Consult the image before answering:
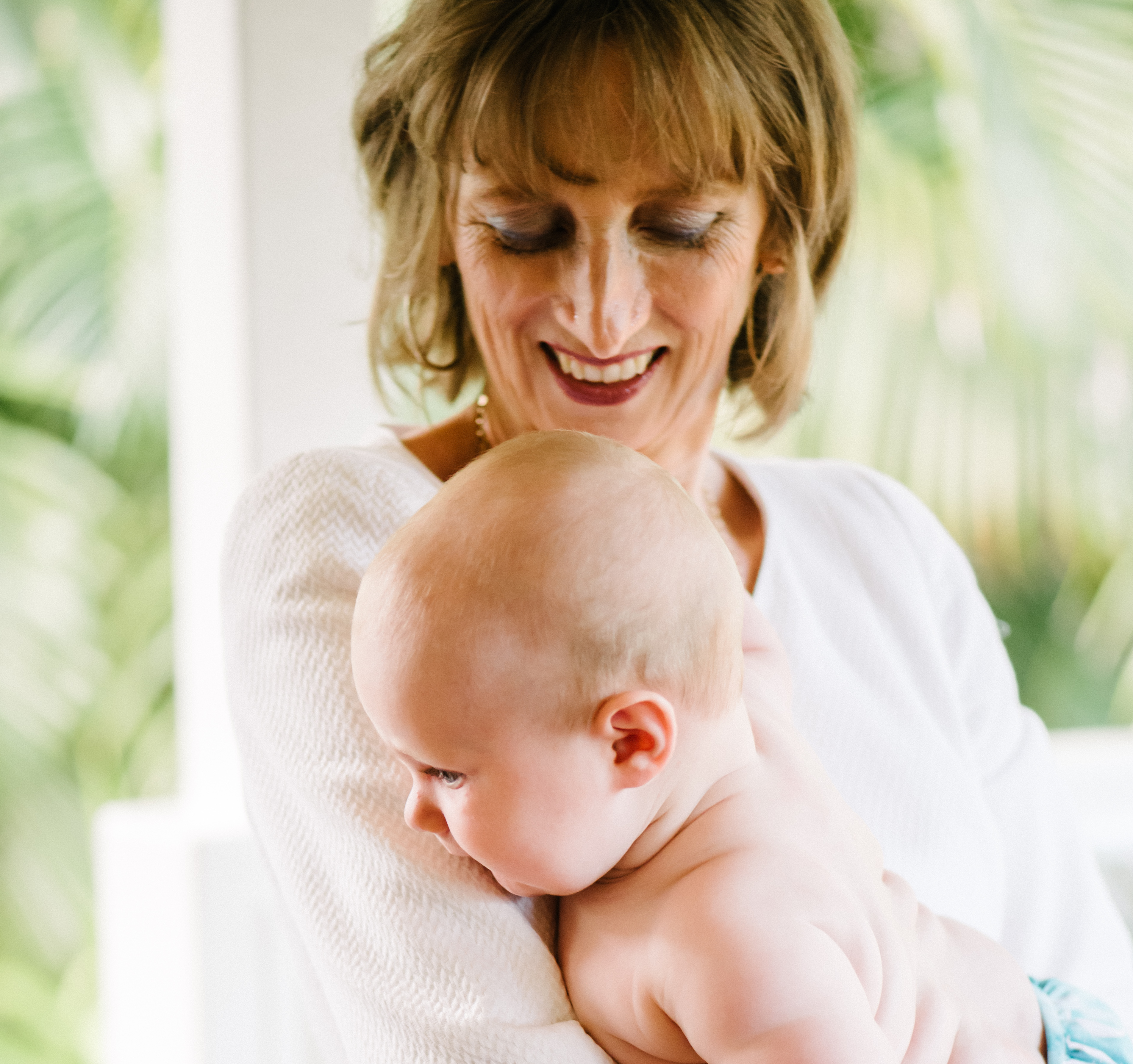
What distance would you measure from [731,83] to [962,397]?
1.55 metres

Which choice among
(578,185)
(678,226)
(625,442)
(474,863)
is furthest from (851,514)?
(474,863)

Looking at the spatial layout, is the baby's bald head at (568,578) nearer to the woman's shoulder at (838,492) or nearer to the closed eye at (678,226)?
the closed eye at (678,226)

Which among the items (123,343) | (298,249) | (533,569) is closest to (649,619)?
(533,569)

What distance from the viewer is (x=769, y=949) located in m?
0.68

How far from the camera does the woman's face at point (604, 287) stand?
106cm

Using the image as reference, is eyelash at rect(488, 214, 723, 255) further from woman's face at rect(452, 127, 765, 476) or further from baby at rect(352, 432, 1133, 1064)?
baby at rect(352, 432, 1133, 1064)

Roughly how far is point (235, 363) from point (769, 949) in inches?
58.5

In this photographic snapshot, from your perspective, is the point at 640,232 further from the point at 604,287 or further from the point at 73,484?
the point at 73,484

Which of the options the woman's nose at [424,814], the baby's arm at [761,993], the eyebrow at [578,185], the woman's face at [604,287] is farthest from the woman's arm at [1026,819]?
the woman's nose at [424,814]

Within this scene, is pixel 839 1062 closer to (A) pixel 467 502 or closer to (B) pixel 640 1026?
(B) pixel 640 1026

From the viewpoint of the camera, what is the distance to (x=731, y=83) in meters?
1.07

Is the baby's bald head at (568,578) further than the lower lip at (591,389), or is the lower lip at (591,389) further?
the lower lip at (591,389)

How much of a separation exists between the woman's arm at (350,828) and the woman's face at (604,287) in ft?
0.70

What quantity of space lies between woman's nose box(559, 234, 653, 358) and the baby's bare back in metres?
0.41
